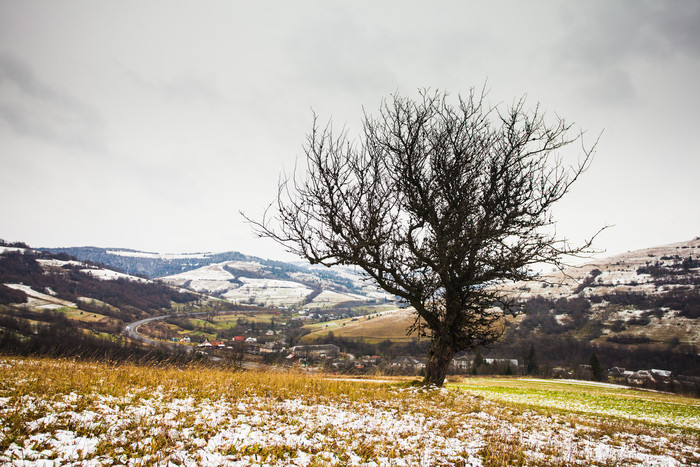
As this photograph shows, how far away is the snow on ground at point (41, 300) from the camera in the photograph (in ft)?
498

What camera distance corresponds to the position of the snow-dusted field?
14.8 ft

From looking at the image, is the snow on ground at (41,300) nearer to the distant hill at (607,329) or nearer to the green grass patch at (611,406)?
the distant hill at (607,329)

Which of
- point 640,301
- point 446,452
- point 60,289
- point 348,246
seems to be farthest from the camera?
point 60,289

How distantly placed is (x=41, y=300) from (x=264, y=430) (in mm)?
226697

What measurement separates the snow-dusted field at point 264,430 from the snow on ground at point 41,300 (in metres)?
200

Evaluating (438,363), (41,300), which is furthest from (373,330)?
(41,300)

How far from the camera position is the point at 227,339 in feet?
431

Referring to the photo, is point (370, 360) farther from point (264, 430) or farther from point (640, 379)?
point (264, 430)

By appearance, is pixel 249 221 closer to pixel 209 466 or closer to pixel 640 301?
pixel 209 466

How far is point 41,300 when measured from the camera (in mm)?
162375

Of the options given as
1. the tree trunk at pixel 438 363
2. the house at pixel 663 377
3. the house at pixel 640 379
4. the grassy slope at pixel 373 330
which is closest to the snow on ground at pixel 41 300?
the grassy slope at pixel 373 330

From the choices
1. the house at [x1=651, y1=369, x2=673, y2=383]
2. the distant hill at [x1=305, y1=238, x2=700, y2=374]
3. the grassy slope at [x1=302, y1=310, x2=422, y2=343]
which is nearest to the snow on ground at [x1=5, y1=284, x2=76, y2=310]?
the grassy slope at [x1=302, y1=310, x2=422, y2=343]

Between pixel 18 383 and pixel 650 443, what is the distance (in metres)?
14.3

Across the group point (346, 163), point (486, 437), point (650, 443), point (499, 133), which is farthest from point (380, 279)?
point (650, 443)
